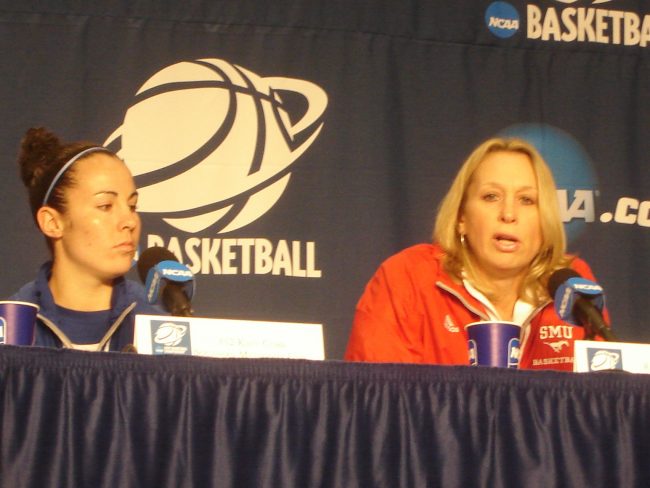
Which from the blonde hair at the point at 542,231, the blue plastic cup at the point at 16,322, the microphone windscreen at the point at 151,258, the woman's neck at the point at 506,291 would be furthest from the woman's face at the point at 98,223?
the woman's neck at the point at 506,291

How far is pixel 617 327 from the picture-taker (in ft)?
11.3

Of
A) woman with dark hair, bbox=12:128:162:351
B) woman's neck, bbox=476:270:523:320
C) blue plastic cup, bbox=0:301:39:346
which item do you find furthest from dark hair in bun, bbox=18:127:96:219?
woman's neck, bbox=476:270:523:320

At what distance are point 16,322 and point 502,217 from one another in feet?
4.49

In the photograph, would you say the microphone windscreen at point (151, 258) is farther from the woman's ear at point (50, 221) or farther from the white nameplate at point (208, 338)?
the woman's ear at point (50, 221)

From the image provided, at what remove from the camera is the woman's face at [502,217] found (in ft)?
8.98

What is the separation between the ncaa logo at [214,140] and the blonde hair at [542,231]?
0.65 metres

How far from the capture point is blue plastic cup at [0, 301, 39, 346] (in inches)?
70.5

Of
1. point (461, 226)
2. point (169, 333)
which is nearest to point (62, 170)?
point (169, 333)

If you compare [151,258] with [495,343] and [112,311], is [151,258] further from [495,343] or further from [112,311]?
[495,343]

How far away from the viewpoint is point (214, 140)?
10.8 feet

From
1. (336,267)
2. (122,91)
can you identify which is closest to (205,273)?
(336,267)

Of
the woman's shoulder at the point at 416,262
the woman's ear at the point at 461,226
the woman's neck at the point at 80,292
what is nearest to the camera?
the woman's neck at the point at 80,292

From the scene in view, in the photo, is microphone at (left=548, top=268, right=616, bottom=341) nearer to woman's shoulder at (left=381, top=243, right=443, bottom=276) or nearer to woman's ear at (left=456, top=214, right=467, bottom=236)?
woman's shoulder at (left=381, top=243, right=443, bottom=276)

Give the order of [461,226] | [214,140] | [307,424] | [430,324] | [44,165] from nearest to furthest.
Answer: [307,424], [44,165], [430,324], [461,226], [214,140]
